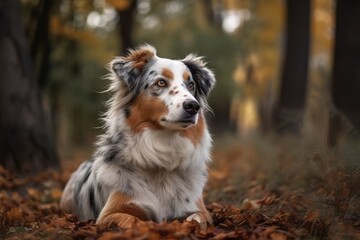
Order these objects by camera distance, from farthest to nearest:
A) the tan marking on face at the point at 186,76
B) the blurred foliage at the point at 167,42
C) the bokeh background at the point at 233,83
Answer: the blurred foliage at the point at 167,42, the bokeh background at the point at 233,83, the tan marking on face at the point at 186,76

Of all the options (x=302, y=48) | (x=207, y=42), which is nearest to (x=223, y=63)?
(x=207, y=42)

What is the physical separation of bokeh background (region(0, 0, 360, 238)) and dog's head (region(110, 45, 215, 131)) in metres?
0.77

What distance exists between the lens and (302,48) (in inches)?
616

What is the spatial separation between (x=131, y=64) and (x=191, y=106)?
1.06 m

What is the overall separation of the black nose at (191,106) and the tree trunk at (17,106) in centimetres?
441

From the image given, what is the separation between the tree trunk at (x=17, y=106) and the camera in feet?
29.0

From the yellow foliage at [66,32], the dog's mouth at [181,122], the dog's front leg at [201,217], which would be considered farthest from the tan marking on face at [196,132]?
the yellow foliage at [66,32]

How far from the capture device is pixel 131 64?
6.05m

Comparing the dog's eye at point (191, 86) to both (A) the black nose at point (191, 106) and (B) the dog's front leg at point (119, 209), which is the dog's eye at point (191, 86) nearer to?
(A) the black nose at point (191, 106)

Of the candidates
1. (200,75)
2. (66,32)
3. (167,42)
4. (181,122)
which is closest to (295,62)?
(66,32)

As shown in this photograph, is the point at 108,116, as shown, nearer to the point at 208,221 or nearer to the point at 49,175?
the point at 208,221

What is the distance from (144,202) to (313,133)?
5.49 metres

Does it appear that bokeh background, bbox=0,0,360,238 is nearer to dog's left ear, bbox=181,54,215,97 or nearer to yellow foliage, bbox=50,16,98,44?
yellow foliage, bbox=50,16,98,44

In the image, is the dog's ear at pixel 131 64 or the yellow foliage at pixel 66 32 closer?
the dog's ear at pixel 131 64
